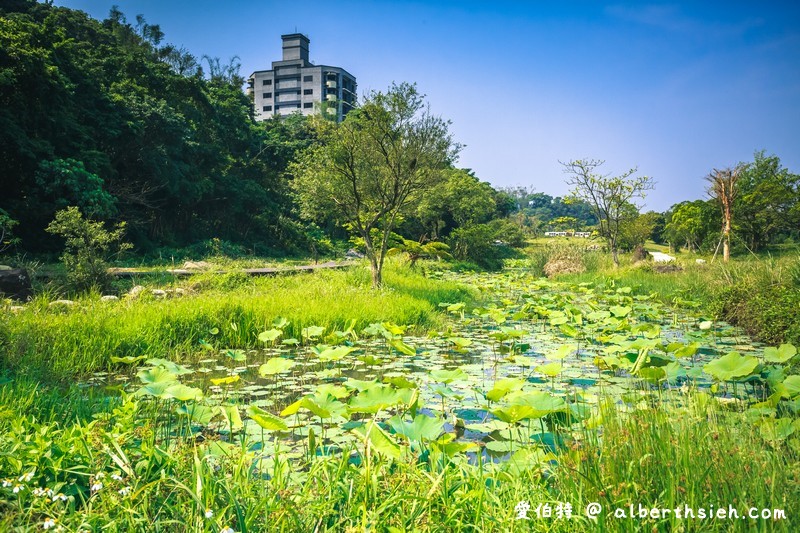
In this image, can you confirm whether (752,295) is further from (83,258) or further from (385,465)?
(83,258)

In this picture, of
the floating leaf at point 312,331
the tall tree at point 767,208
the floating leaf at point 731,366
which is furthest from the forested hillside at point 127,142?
the tall tree at point 767,208

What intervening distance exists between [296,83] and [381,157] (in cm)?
5233

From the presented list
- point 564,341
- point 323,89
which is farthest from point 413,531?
point 323,89

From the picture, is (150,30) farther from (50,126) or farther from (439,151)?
(439,151)

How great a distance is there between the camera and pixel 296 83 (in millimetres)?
57500

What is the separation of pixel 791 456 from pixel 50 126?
17.5 m

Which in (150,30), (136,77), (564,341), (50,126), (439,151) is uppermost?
(150,30)

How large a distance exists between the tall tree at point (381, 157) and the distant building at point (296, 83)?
47.4 metres

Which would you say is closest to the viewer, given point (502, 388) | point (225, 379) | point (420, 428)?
point (420, 428)

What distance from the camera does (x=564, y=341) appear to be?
6121 mm

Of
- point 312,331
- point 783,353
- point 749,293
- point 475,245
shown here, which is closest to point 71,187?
point 312,331

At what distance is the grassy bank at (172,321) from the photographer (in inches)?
172

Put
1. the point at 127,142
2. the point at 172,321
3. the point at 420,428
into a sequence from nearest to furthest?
the point at 420,428
the point at 172,321
the point at 127,142

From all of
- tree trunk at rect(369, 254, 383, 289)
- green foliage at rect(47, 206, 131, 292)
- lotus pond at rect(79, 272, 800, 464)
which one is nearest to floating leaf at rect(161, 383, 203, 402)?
lotus pond at rect(79, 272, 800, 464)
